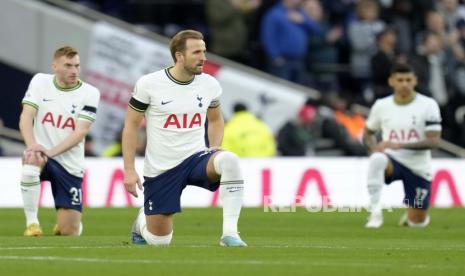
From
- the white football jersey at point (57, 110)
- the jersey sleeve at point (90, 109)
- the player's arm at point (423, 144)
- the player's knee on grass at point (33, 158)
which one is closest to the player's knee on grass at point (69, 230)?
the white football jersey at point (57, 110)

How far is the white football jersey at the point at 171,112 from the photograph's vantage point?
12.9 m

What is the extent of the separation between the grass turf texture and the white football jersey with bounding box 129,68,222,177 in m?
0.91

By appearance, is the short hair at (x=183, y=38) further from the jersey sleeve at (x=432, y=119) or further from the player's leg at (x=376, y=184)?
the jersey sleeve at (x=432, y=119)

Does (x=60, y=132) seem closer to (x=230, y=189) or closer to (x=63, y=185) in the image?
(x=63, y=185)

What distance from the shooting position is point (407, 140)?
18.8 meters

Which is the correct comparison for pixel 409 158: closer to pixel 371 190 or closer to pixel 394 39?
pixel 371 190

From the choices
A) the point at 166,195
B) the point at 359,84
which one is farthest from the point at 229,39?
the point at 166,195

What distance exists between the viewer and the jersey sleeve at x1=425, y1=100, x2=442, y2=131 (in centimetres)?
1850

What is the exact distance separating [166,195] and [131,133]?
2.54 feet

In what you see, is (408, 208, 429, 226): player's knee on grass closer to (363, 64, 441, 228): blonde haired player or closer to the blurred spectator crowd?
(363, 64, 441, 228): blonde haired player

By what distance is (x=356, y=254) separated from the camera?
40.4 feet

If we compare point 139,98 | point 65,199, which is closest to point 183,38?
point 139,98

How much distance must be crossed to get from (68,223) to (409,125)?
5.26 meters

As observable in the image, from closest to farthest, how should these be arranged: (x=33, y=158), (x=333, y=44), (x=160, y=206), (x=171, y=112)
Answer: (x=171, y=112)
(x=160, y=206)
(x=33, y=158)
(x=333, y=44)
